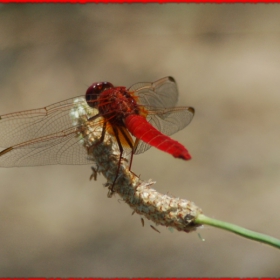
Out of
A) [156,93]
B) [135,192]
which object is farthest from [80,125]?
[156,93]

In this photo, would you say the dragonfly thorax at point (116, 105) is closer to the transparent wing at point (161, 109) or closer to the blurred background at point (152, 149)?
the transparent wing at point (161, 109)

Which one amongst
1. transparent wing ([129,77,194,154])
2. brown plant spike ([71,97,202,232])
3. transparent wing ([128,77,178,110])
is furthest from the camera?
transparent wing ([128,77,178,110])

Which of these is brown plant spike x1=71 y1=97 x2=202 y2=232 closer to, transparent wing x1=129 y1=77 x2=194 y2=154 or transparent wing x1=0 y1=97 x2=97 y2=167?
transparent wing x1=0 y1=97 x2=97 y2=167

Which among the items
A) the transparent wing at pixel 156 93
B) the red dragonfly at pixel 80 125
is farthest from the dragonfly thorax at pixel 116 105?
the transparent wing at pixel 156 93

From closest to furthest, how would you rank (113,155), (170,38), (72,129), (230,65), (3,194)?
(113,155), (72,129), (3,194), (230,65), (170,38)

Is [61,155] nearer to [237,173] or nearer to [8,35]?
[237,173]

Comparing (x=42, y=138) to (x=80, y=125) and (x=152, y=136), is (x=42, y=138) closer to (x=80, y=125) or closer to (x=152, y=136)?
(x=80, y=125)

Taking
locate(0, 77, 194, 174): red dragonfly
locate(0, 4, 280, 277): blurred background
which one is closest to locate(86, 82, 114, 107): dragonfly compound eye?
locate(0, 77, 194, 174): red dragonfly

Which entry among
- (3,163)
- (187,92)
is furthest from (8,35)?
(3,163)

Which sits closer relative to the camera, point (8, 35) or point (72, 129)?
point (72, 129)
